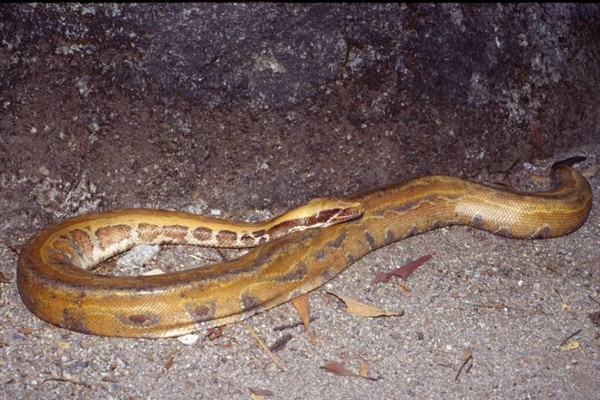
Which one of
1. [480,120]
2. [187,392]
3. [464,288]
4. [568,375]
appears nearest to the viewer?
[187,392]

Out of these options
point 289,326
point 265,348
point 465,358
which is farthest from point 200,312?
point 465,358

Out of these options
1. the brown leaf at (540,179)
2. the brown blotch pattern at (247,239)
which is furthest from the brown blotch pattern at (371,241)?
the brown leaf at (540,179)

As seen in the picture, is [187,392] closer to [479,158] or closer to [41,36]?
[41,36]

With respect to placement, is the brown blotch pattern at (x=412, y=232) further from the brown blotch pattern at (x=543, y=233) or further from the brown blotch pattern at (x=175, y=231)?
the brown blotch pattern at (x=175, y=231)

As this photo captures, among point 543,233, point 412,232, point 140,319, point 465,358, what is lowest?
point 465,358

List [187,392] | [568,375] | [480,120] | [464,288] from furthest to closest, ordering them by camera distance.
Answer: [480,120] < [464,288] < [568,375] < [187,392]

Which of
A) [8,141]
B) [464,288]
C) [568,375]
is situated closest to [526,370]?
[568,375]

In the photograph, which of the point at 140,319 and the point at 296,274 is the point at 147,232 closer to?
the point at 140,319
